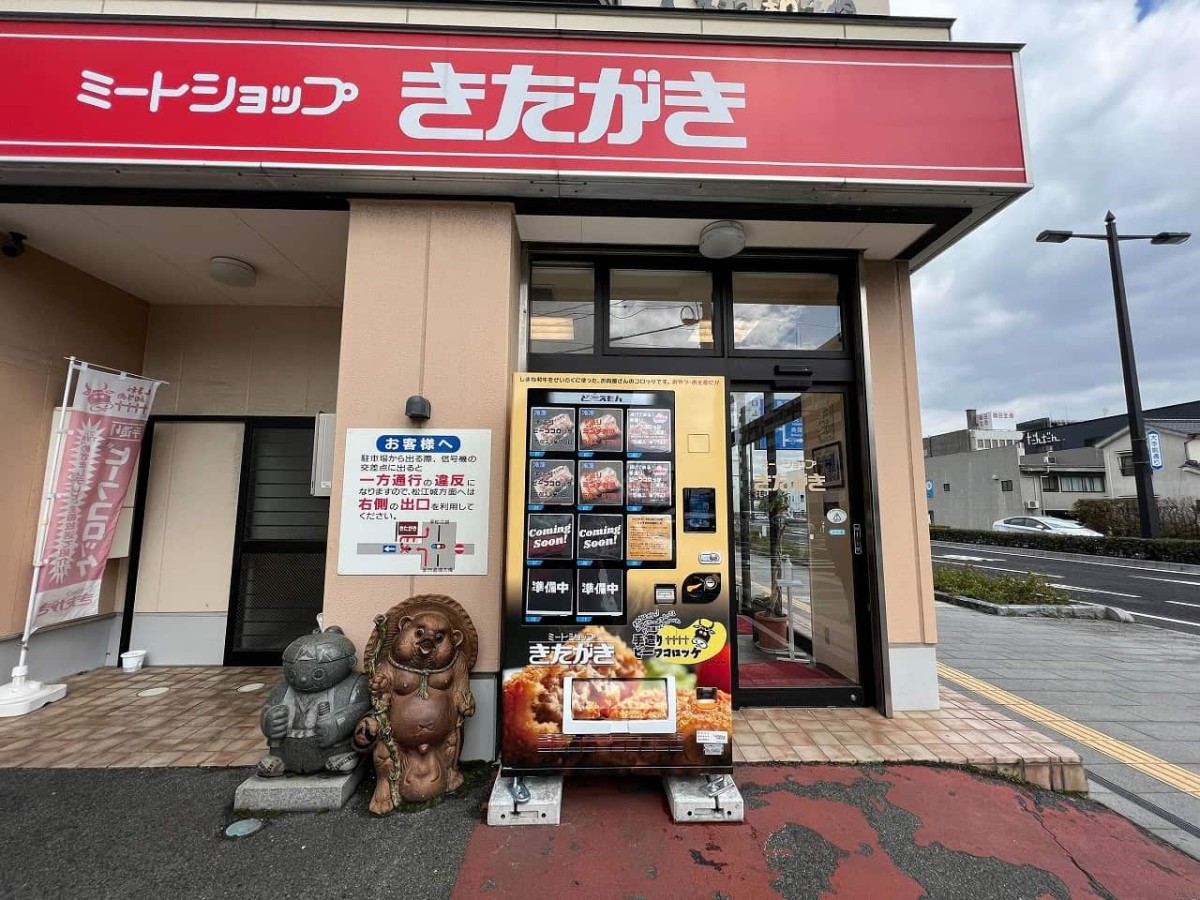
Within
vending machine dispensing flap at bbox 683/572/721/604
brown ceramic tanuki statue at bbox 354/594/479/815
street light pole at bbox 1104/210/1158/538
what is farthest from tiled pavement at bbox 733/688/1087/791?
street light pole at bbox 1104/210/1158/538

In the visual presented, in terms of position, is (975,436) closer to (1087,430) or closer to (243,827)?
(1087,430)

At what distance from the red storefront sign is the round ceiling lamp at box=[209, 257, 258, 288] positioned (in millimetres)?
1004

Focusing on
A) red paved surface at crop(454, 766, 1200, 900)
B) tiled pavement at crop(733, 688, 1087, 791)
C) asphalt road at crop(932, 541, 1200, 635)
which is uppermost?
tiled pavement at crop(733, 688, 1087, 791)

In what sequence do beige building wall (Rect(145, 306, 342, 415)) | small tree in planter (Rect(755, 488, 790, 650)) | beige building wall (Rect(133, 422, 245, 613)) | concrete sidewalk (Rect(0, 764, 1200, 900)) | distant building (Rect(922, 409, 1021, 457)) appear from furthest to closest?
distant building (Rect(922, 409, 1021, 457)) → beige building wall (Rect(145, 306, 342, 415)) → beige building wall (Rect(133, 422, 245, 613)) → small tree in planter (Rect(755, 488, 790, 650)) → concrete sidewalk (Rect(0, 764, 1200, 900))

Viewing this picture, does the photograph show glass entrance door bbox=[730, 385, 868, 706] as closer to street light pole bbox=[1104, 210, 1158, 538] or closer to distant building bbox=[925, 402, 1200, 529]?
street light pole bbox=[1104, 210, 1158, 538]

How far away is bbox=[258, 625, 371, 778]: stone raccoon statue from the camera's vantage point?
8.00 feet

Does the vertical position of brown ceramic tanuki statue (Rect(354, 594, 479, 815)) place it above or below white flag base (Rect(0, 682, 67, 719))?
above

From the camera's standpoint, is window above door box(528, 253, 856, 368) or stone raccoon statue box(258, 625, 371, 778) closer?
stone raccoon statue box(258, 625, 371, 778)

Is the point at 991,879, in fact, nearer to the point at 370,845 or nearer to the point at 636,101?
the point at 370,845

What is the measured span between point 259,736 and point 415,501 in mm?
1901

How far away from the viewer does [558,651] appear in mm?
2521

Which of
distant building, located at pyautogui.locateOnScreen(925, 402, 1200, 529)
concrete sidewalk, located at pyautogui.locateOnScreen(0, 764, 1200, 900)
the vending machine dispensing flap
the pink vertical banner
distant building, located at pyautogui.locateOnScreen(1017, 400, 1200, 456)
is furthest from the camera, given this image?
distant building, located at pyautogui.locateOnScreen(1017, 400, 1200, 456)

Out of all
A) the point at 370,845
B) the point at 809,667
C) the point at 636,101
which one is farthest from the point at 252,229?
the point at 809,667

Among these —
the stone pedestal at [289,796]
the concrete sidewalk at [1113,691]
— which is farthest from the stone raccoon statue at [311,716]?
the concrete sidewalk at [1113,691]
